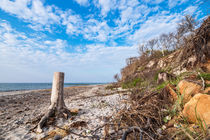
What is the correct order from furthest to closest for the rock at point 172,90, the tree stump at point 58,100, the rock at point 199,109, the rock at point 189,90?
the tree stump at point 58,100 < the rock at point 172,90 < the rock at point 189,90 < the rock at point 199,109

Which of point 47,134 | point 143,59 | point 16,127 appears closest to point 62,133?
point 47,134

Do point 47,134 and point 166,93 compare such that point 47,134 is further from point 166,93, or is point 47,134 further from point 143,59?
point 143,59

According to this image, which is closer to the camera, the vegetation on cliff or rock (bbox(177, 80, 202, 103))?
the vegetation on cliff

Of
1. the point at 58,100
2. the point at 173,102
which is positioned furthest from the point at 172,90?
the point at 58,100

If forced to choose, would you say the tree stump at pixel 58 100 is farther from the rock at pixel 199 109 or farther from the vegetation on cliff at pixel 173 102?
the rock at pixel 199 109

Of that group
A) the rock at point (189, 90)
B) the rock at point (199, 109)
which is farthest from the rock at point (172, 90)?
the rock at point (199, 109)

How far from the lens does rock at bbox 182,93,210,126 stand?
61.9 inches

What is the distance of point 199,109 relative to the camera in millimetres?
1672

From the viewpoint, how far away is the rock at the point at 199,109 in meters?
1.57

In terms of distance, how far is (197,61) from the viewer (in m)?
4.18

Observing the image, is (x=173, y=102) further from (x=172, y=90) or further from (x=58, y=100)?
(x=58, y=100)

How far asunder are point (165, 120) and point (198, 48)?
145 inches

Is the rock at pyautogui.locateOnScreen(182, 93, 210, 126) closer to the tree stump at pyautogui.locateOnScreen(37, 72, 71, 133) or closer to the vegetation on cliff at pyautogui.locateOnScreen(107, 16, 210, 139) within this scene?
the vegetation on cliff at pyautogui.locateOnScreen(107, 16, 210, 139)

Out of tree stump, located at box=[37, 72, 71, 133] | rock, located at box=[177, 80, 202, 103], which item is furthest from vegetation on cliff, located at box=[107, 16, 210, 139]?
tree stump, located at box=[37, 72, 71, 133]
